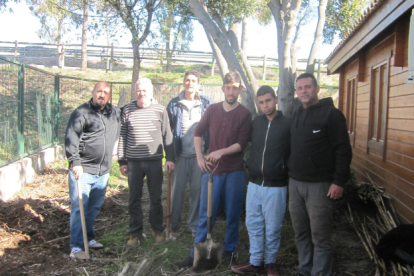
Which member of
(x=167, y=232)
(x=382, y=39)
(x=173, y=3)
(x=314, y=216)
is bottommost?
(x=167, y=232)

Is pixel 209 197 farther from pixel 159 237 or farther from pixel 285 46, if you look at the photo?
pixel 285 46

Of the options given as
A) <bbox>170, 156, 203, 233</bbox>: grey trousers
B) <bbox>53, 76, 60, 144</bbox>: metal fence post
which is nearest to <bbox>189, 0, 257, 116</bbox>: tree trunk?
<bbox>170, 156, 203, 233</bbox>: grey trousers

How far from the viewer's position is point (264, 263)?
3814 mm

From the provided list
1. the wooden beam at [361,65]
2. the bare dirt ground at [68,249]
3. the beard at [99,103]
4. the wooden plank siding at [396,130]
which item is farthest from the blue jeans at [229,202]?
the wooden beam at [361,65]

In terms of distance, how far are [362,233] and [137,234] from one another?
2.91m

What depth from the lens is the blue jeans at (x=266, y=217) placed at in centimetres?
356

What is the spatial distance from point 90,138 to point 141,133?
60cm

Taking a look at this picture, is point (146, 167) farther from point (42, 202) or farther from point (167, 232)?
point (42, 202)

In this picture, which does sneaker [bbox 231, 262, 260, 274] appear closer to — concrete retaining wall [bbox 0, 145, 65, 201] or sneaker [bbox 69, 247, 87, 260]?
sneaker [bbox 69, 247, 87, 260]

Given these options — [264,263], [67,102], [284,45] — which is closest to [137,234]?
[264,263]

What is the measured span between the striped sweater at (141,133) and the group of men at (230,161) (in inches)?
0.5

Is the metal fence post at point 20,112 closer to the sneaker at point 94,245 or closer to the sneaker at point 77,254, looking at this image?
the sneaker at point 94,245

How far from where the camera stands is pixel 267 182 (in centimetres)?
358

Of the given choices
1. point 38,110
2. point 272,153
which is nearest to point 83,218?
point 272,153
